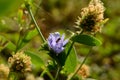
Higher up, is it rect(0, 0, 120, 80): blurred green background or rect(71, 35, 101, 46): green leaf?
rect(71, 35, 101, 46): green leaf

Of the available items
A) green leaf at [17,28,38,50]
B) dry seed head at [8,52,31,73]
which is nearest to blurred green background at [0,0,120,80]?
green leaf at [17,28,38,50]

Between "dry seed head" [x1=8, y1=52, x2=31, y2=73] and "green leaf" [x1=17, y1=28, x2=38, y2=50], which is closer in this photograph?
"dry seed head" [x1=8, y1=52, x2=31, y2=73]

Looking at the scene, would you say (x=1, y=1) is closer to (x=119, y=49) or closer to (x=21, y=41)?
(x=21, y=41)

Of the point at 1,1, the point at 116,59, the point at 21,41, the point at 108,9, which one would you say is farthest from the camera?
the point at 108,9

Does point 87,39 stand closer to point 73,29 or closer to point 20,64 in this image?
point 20,64

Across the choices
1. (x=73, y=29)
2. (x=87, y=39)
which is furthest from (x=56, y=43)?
(x=73, y=29)

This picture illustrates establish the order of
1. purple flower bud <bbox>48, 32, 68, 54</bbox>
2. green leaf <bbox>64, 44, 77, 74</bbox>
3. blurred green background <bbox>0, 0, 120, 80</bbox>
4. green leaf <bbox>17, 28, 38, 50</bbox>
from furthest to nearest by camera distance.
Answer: blurred green background <bbox>0, 0, 120, 80</bbox>
green leaf <bbox>17, 28, 38, 50</bbox>
green leaf <bbox>64, 44, 77, 74</bbox>
purple flower bud <bbox>48, 32, 68, 54</bbox>

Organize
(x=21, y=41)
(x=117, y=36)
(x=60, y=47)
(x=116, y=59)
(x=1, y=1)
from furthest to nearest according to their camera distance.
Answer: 1. (x=117, y=36)
2. (x=116, y=59)
3. (x=21, y=41)
4. (x=60, y=47)
5. (x=1, y=1)

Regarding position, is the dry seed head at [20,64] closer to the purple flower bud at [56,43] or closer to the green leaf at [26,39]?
the purple flower bud at [56,43]

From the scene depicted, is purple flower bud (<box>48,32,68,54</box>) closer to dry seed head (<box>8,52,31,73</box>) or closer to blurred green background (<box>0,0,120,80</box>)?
dry seed head (<box>8,52,31,73</box>)

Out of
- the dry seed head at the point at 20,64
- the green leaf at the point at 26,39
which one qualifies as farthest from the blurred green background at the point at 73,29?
the dry seed head at the point at 20,64

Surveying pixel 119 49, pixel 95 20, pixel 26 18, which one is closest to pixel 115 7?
pixel 119 49
